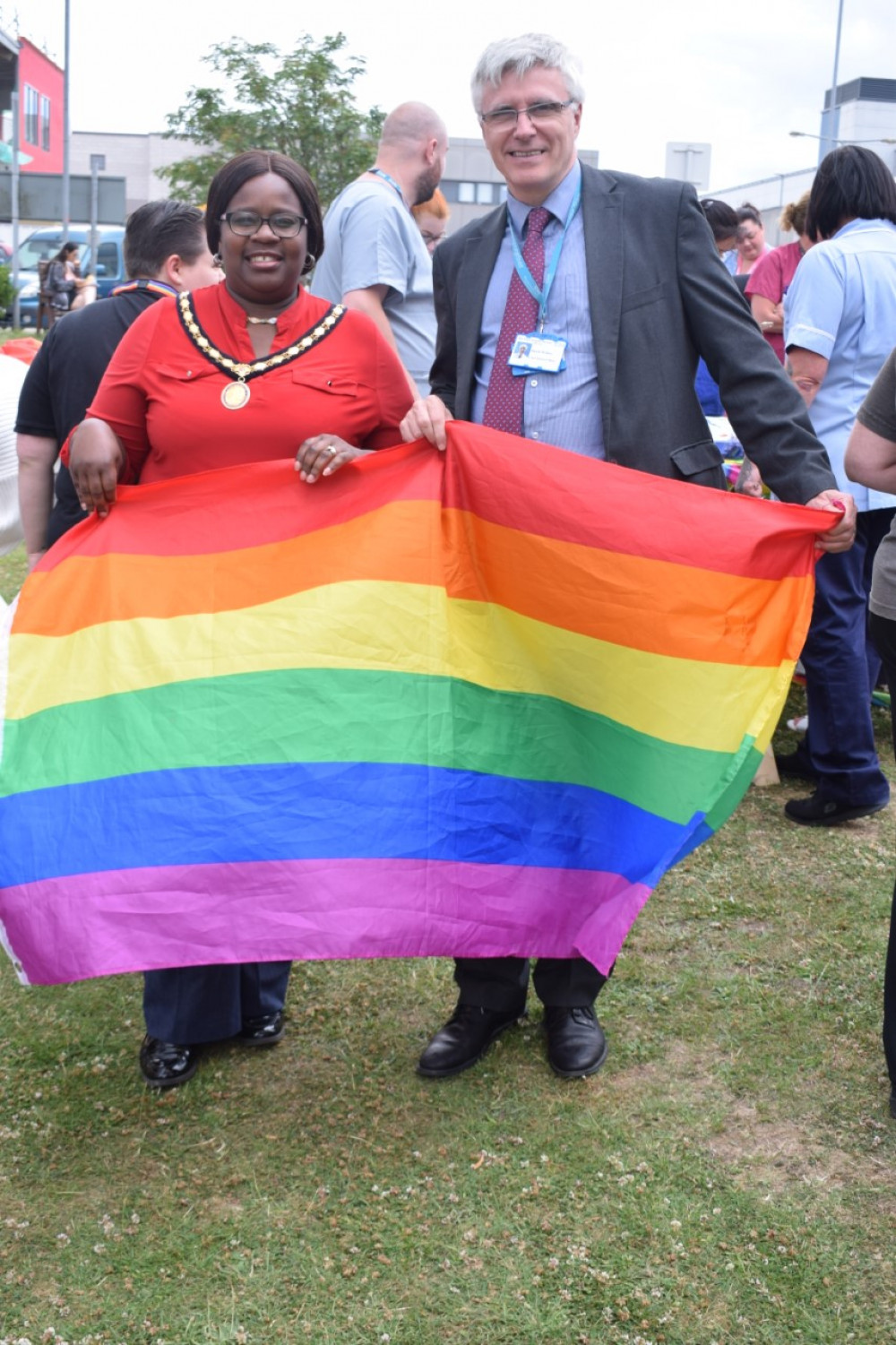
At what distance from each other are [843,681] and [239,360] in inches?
110

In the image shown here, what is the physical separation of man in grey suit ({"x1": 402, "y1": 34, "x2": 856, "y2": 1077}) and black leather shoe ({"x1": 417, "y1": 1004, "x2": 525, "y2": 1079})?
2cm

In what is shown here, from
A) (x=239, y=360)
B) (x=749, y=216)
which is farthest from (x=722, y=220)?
(x=239, y=360)

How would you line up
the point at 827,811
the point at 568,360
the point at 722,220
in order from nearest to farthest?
the point at 568,360 < the point at 827,811 < the point at 722,220

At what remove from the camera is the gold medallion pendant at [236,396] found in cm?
311

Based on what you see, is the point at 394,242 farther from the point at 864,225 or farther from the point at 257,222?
the point at 257,222

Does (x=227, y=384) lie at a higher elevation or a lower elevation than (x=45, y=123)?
lower

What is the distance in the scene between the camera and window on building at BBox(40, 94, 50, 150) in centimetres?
5939

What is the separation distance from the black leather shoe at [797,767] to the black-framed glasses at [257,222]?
11.0 feet

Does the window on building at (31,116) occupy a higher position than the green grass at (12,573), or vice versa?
the window on building at (31,116)

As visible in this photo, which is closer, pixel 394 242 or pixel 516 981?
pixel 516 981

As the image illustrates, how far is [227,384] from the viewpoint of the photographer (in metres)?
3.11

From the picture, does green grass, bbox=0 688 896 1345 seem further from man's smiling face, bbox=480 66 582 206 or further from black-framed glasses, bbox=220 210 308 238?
man's smiling face, bbox=480 66 582 206

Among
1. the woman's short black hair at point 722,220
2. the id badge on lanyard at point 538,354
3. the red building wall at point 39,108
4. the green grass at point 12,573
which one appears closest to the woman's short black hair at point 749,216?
the woman's short black hair at point 722,220

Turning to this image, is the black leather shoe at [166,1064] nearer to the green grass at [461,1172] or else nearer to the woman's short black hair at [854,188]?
the green grass at [461,1172]
